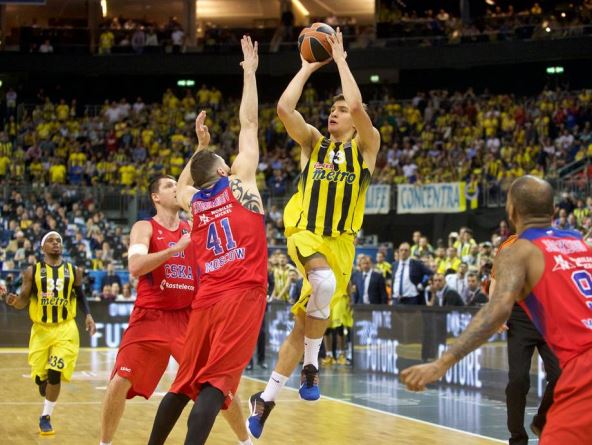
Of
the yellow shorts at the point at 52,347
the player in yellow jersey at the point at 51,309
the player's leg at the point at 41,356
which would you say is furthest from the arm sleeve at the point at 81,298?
the player's leg at the point at 41,356

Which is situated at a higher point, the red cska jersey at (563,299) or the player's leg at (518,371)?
the red cska jersey at (563,299)

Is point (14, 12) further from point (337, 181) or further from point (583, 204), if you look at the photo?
point (337, 181)

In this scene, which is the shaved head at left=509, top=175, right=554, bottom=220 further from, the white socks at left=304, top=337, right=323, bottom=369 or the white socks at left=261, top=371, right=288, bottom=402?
the white socks at left=261, top=371, right=288, bottom=402

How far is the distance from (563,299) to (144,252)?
4.06m

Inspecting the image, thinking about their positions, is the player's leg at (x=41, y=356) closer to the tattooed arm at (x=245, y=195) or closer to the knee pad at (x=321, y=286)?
the knee pad at (x=321, y=286)

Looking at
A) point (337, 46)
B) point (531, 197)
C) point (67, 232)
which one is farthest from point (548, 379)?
point (67, 232)

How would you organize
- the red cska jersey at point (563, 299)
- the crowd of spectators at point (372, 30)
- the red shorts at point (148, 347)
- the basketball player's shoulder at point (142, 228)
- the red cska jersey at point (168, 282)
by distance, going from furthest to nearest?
the crowd of spectators at point (372, 30), the red cska jersey at point (168, 282), the red shorts at point (148, 347), the basketball player's shoulder at point (142, 228), the red cska jersey at point (563, 299)

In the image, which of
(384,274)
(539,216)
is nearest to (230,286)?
(539,216)

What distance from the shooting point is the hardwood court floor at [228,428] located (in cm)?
1208

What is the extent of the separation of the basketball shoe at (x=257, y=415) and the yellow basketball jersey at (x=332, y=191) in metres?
1.32

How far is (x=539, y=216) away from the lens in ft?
18.8

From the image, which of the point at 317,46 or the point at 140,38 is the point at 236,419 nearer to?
the point at 317,46

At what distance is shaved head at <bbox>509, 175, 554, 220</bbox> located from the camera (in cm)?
569

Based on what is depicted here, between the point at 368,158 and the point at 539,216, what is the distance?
2.93 m
